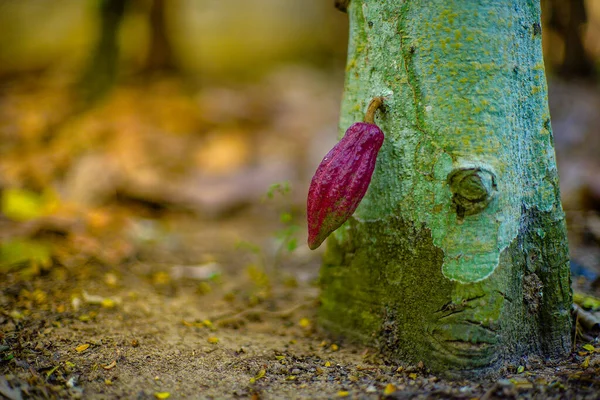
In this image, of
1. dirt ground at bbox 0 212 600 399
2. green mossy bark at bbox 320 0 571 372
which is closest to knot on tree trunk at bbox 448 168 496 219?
green mossy bark at bbox 320 0 571 372

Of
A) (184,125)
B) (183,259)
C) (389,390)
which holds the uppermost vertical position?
(184,125)

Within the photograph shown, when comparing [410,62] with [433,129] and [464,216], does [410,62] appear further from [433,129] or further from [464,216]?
[464,216]

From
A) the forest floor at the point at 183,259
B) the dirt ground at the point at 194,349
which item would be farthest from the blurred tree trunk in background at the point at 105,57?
the dirt ground at the point at 194,349

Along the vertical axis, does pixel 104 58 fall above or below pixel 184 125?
above

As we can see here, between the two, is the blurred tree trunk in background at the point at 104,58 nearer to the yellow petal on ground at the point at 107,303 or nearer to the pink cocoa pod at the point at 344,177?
the yellow petal on ground at the point at 107,303

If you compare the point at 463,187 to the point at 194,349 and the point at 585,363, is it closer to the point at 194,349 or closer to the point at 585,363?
the point at 585,363

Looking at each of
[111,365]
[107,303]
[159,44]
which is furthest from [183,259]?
[159,44]
